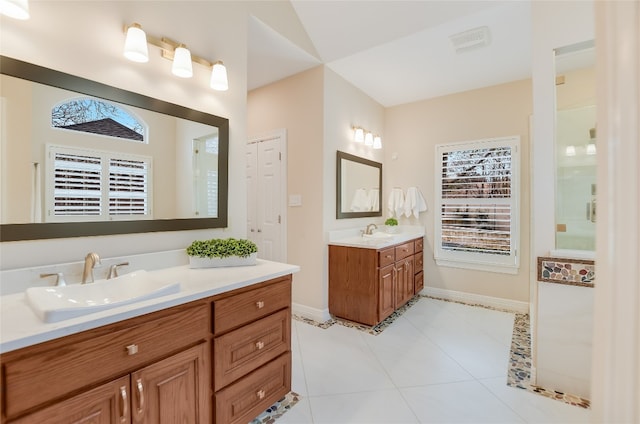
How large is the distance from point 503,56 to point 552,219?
72.7 inches

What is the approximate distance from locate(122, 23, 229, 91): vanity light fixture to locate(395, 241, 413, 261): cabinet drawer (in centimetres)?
236

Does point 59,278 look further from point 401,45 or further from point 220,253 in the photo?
point 401,45

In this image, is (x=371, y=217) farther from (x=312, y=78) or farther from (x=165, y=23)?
(x=165, y=23)

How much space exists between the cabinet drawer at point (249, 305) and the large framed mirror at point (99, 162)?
630 millimetres

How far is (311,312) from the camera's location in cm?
320

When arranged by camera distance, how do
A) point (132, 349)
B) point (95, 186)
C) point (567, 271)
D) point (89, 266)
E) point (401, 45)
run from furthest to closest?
point (401, 45) < point (567, 271) < point (95, 186) < point (89, 266) < point (132, 349)

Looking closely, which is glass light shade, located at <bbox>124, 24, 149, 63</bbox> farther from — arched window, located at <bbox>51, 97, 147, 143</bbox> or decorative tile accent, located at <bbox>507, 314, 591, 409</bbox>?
decorative tile accent, located at <bbox>507, 314, 591, 409</bbox>

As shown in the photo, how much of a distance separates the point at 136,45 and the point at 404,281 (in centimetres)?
317

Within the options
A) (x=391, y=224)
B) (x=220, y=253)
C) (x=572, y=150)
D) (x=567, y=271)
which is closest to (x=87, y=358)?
(x=220, y=253)

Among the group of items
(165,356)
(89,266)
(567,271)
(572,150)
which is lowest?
(165,356)

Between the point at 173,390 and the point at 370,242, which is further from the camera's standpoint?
the point at 370,242

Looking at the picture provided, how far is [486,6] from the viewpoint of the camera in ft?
7.30

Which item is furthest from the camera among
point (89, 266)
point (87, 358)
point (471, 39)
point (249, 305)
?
point (471, 39)

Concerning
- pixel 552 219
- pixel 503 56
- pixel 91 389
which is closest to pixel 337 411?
pixel 91 389
